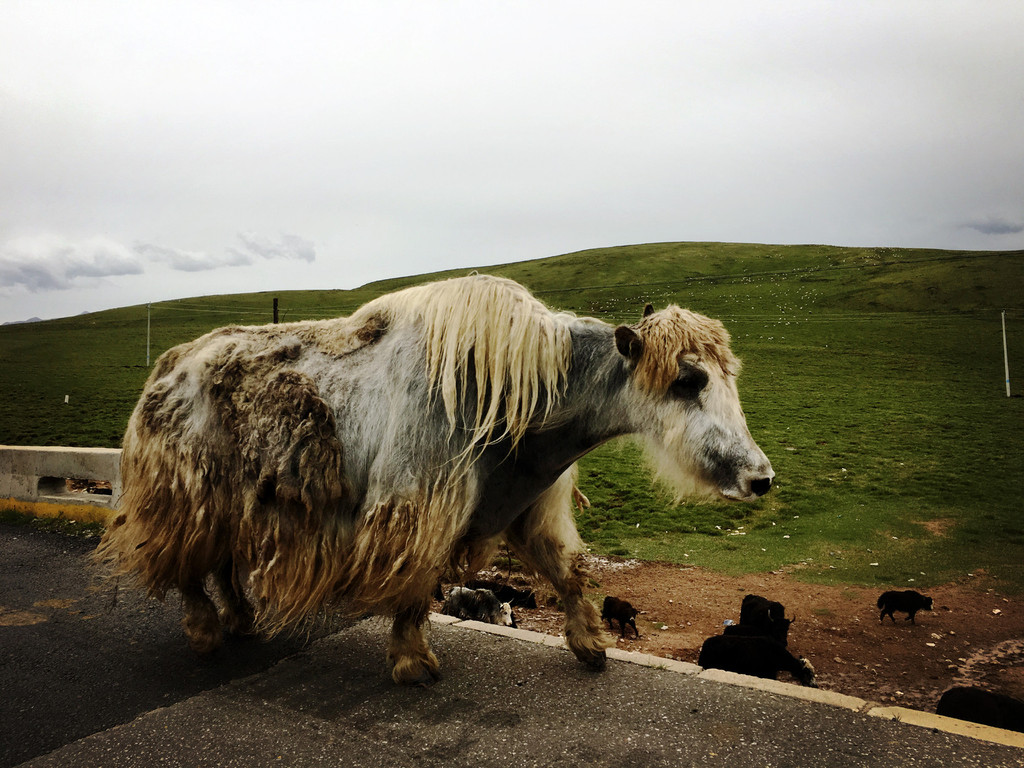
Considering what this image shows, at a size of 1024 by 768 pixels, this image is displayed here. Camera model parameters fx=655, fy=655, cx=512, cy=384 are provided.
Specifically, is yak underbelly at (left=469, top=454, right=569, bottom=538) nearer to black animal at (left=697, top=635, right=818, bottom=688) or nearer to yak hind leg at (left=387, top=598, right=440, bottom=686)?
yak hind leg at (left=387, top=598, right=440, bottom=686)

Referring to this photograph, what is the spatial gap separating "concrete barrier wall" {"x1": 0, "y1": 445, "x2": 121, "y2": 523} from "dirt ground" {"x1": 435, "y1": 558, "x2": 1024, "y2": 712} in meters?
4.71

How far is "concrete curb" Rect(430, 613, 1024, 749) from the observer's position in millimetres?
3074

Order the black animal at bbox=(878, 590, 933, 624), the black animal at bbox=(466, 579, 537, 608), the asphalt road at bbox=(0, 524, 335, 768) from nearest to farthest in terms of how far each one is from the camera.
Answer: the asphalt road at bbox=(0, 524, 335, 768)
the black animal at bbox=(878, 590, 933, 624)
the black animal at bbox=(466, 579, 537, 608)

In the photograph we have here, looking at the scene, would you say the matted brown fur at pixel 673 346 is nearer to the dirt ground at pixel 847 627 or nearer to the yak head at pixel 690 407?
the yak head at pixel 690 407

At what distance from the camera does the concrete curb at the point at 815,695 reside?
3.07 m

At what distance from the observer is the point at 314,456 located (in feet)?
11.7

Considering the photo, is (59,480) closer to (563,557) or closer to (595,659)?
(563,557)

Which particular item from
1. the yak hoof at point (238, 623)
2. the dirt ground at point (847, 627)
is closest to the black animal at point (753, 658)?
the dirt ground at point (847, 627)

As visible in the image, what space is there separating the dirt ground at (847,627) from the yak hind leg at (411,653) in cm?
98

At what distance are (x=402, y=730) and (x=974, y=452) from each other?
15.9m

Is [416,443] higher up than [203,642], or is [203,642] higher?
[416,443]

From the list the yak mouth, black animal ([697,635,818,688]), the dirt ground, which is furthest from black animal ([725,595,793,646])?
the yak mouth

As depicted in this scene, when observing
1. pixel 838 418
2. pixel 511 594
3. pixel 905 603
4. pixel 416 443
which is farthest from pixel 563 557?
pixel 838 418

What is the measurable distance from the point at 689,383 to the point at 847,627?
15.4 feet
